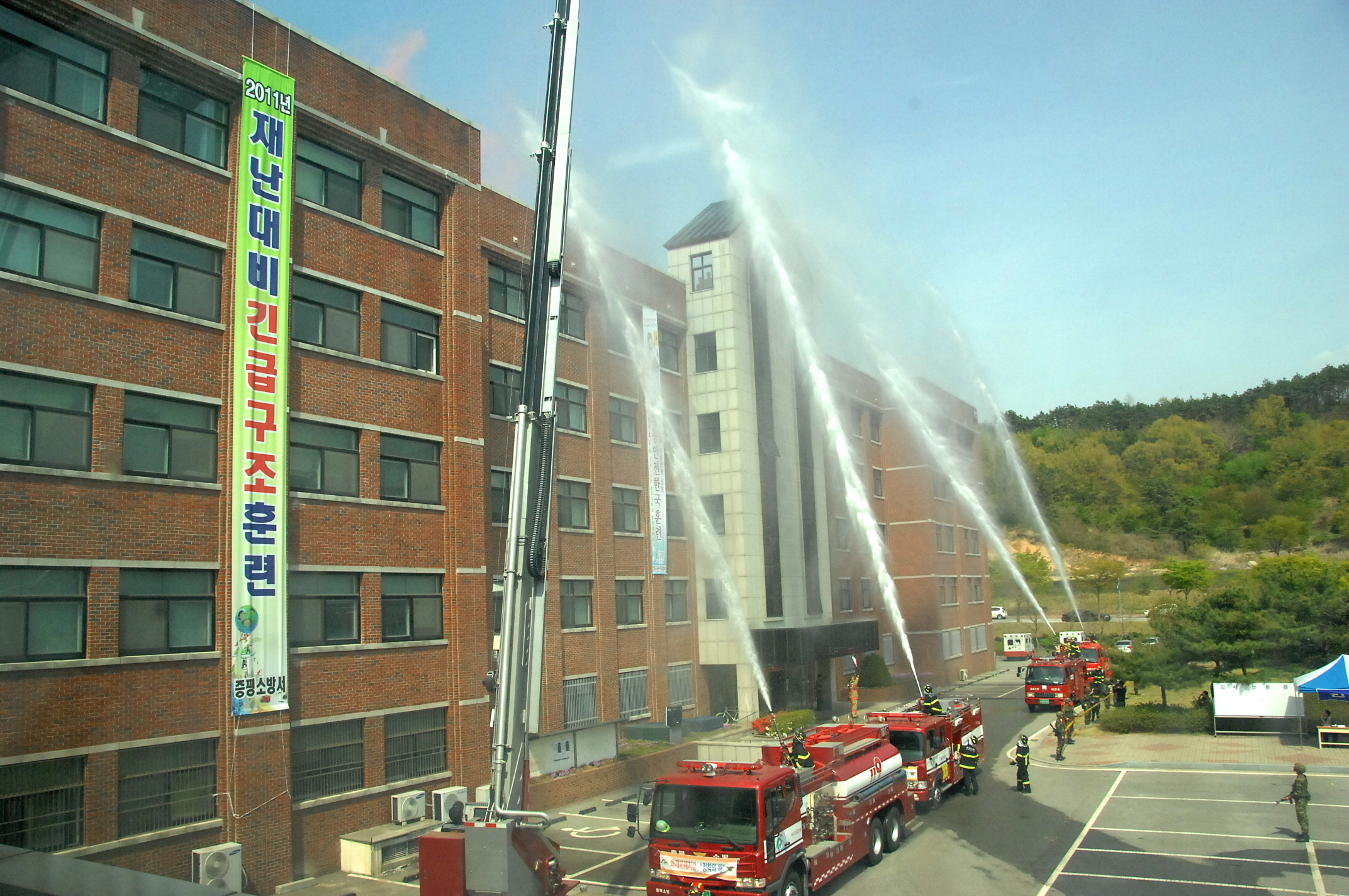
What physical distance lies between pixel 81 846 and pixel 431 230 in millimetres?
15529

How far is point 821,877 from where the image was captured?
1523cm

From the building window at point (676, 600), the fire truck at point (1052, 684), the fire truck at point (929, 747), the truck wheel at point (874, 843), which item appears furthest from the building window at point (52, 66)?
the fire truck at point (1052, 684)

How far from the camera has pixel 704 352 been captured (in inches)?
1475

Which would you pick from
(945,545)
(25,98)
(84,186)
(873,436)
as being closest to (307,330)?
(84,186)

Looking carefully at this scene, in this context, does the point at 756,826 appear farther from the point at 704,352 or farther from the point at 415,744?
the point at 704,352

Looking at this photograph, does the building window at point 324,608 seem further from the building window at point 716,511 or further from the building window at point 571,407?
the building window at point 716,511

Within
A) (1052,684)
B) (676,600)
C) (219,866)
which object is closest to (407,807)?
(219,866)

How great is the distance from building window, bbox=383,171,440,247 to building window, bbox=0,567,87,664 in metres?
11.1

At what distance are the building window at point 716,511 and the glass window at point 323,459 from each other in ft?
58.3

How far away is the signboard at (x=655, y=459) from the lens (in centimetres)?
3288

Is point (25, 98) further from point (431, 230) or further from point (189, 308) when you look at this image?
point (431, 230)

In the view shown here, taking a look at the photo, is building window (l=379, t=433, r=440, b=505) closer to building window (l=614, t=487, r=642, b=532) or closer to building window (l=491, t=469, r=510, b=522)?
building window (l=491, t=469, r=510, b=522)

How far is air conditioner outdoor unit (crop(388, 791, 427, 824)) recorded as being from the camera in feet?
67.4

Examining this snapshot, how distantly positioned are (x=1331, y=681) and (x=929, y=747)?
15.4 meters
